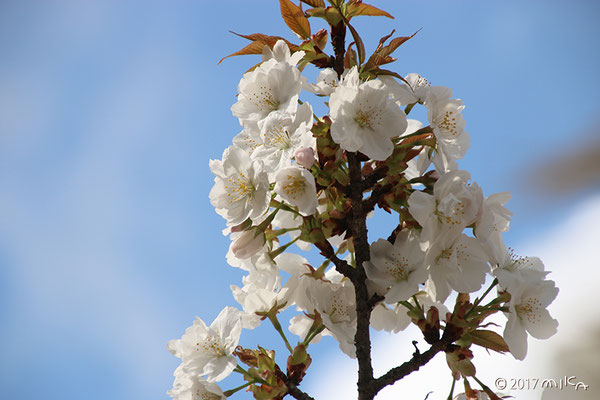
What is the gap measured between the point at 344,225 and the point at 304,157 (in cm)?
22

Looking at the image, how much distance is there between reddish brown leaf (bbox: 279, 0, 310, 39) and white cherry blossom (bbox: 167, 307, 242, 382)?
65 cm

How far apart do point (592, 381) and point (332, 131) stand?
1.21m

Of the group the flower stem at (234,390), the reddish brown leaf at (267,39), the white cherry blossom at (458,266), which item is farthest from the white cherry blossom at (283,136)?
the flower stem at (234,390)

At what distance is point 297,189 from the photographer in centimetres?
111

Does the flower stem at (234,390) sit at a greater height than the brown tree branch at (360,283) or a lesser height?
lesser

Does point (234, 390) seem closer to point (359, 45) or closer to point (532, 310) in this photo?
point (532, 310)

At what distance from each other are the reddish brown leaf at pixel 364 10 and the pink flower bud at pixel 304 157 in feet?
1.31

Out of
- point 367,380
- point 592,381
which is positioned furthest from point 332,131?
point 592,381

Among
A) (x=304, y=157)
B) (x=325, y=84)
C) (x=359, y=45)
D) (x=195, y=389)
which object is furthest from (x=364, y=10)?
(x=195, y=389)

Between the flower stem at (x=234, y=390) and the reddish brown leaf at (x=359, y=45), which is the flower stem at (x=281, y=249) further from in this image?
the reddish brown leaf at (x=359, y=45)

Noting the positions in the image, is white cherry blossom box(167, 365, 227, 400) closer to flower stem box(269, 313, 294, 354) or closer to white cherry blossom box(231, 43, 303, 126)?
flower stem box(269, 313, 294, 354)

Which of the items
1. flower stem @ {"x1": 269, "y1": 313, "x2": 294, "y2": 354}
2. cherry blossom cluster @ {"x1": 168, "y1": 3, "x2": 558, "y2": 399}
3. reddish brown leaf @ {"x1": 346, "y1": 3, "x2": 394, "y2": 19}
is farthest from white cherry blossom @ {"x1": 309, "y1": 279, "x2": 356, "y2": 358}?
reddish brown leaf @ {"x1": 346, "y1": 3, "x2": 394, "y2": 19}

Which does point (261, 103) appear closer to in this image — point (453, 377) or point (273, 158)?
point (273, 158)

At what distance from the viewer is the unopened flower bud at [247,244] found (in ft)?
3.93
